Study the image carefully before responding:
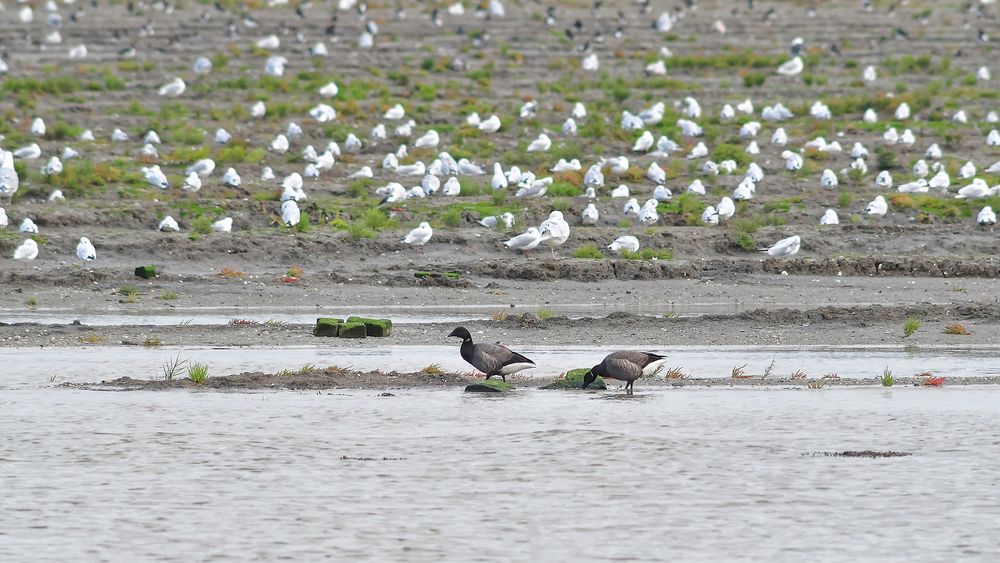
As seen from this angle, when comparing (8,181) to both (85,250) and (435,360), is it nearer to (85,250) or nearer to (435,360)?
(85,250)

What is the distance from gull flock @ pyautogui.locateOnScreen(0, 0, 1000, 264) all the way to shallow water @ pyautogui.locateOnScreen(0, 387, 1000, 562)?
30.2 feet

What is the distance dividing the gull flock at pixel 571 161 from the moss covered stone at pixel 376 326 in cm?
577

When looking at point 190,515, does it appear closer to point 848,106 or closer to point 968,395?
point 968,395

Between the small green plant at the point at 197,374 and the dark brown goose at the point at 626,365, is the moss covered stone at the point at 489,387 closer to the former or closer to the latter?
the dark brown goose at the point at 626,365

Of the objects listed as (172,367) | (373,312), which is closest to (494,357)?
(172,367)

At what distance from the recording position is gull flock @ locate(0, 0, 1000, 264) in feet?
81.9

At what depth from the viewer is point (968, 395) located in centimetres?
1379

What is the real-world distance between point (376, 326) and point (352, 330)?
24 cm

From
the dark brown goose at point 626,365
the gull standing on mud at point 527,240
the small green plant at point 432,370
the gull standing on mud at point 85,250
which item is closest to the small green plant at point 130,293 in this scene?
the gull standing on mud at point 85,250

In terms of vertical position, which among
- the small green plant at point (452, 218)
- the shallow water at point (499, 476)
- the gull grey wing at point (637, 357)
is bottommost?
the shallow water at point (499, 476)

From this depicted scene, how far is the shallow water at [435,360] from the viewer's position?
1508cm

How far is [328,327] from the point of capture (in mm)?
17031

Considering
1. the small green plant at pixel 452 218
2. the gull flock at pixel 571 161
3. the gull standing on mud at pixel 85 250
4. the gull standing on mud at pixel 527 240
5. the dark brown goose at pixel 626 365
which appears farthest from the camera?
the gull flock at pixel 571 161

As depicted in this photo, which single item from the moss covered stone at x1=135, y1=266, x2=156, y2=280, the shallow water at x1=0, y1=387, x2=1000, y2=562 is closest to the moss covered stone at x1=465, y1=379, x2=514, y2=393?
the shallow water at x1=0, y1=387, x2=1000, y2=562
